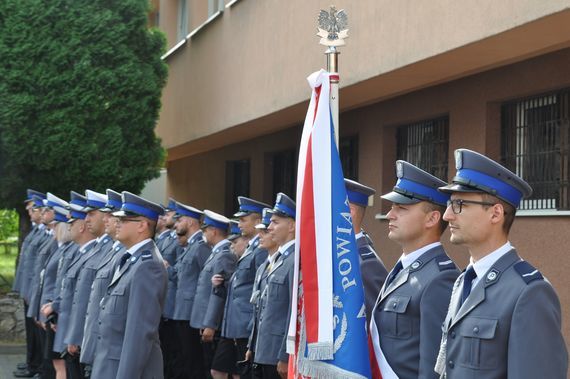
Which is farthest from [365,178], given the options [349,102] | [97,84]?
[97,84]

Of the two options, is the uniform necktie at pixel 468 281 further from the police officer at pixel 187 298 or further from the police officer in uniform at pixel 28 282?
Result: the police officer in uniform at pixel 28 282

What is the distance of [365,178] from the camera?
43.9 feet

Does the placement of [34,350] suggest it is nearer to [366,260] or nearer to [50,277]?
[50,277]

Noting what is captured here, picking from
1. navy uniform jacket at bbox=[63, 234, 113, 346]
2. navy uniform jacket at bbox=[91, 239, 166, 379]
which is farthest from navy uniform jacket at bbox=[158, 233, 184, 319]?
navy uniform jacket at bbox=[91, 239, 166, 379]

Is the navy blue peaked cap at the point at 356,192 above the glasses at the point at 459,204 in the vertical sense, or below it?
above

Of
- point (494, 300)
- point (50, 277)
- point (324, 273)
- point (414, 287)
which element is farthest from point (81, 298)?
point (494, 300)

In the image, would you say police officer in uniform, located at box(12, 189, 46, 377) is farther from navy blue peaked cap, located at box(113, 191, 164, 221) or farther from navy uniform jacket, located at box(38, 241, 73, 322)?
navy blue peaked cap, located at box(113, 191, 164, 221)

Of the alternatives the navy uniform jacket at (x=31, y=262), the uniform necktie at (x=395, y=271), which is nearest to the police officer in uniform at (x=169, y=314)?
the navy uniform jacket at (x=31, y=262)

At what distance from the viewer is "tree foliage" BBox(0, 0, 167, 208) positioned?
16.6 m

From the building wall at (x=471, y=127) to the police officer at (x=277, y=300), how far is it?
7.67 feet

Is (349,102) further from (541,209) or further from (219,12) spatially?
(219,12)

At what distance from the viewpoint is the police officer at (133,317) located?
695 cm

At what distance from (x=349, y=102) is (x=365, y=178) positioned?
132 centimetres

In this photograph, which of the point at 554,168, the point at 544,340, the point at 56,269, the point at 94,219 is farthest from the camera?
the point at 56,269
